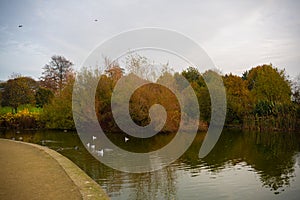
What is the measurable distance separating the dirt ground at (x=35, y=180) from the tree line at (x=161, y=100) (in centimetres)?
1813

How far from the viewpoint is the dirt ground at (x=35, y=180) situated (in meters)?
7.07

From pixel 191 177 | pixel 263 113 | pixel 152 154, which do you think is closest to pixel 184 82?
pixel 263 113

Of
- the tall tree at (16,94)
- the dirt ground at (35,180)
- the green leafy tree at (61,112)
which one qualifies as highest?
the tall tree at (16,94)

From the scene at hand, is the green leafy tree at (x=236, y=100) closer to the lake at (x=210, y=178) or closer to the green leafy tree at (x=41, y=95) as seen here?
the lake at (x=210, y=178)

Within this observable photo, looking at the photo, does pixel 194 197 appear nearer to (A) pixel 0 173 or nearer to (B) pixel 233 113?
(A) pixel 0 173

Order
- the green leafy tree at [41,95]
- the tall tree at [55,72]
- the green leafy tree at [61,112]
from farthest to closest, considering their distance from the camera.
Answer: the tall tree at [55,72]
the green leafy tree at [41,95]
the green leafy tree at [61,112]

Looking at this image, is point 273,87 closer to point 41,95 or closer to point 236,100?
point 236,100

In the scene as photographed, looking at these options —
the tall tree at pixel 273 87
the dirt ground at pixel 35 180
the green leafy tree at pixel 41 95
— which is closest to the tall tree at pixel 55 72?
the green leafy tree at pixel 41 95

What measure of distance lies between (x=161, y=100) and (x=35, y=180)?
71.6 feet

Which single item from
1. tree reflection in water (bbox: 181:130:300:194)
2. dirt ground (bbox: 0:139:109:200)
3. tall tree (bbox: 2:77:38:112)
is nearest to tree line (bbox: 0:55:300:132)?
tall tree (bbox: 2:77:38:112)

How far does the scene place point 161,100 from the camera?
29688 mm

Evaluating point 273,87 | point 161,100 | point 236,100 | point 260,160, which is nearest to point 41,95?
point 161,100

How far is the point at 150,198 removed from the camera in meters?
8.48

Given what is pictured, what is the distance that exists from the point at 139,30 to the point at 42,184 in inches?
782
